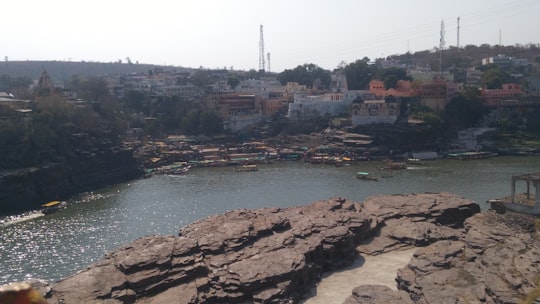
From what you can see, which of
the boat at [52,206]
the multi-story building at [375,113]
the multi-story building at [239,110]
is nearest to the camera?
the boat at [52,206]

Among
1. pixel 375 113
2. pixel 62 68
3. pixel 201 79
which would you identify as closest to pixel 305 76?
pixel 201 79

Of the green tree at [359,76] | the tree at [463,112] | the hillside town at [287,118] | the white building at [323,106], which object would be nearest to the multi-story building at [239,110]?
the hillside town at [287,118]

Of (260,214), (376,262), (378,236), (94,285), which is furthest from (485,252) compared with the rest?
(94,285)

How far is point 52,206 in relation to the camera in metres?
40.1

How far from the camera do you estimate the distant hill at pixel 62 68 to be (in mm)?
148250

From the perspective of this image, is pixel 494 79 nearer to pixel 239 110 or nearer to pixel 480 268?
pixel 239 110

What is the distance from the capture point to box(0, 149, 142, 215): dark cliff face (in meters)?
41.3

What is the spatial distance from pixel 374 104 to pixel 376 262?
5061cm

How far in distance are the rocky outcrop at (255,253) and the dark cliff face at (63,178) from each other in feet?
83.6

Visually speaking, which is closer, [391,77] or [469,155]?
[469,155]

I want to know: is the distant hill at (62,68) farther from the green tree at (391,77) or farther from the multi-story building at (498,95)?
the multi-story building at (498,95)

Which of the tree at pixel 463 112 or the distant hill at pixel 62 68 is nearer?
the tree at pixel 463 112

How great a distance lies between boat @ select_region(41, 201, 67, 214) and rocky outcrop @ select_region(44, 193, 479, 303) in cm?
2166

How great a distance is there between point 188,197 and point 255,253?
24.5 metres
